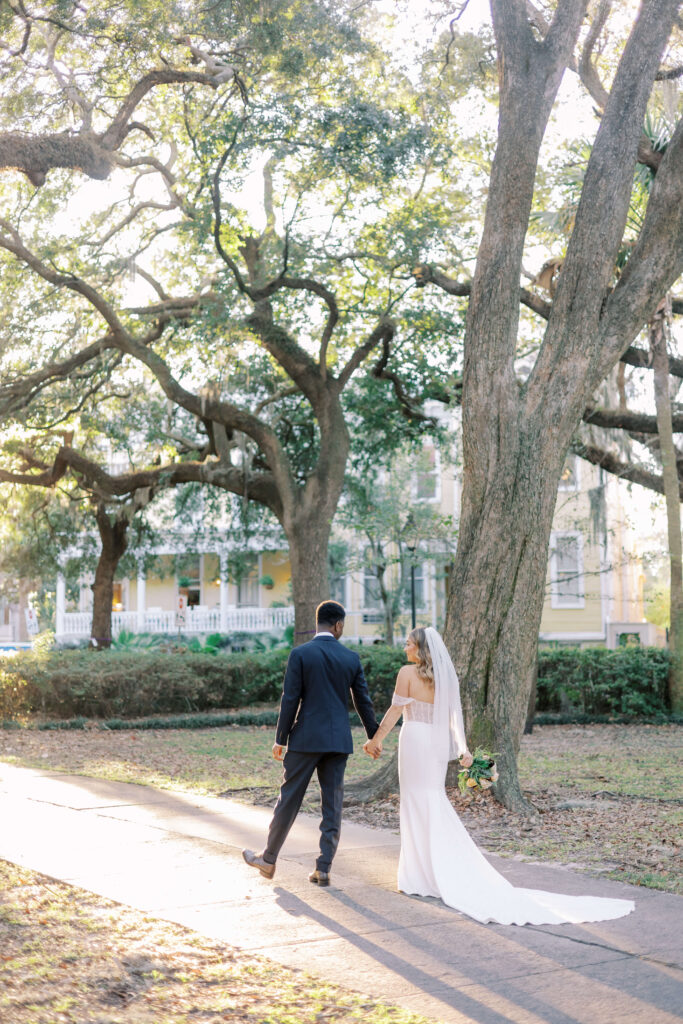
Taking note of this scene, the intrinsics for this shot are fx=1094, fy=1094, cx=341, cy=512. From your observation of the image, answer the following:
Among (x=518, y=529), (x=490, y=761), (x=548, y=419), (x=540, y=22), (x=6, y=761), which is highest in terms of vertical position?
(x=540, y=22)

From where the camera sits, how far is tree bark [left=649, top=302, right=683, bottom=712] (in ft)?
61.1

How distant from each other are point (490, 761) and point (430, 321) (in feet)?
38.7

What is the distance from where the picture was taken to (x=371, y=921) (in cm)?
632

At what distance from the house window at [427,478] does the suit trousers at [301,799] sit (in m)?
26.0

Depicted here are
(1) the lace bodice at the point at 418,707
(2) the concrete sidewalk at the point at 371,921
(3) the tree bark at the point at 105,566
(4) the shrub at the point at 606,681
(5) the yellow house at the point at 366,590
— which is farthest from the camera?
(5) the yellow house at the point at 366,590

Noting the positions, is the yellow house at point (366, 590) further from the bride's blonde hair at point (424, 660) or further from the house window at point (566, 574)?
the bride's blonde hair at point (424, 660)

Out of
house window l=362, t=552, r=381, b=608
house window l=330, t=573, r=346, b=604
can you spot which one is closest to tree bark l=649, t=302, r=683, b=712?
house window l=362, t=552, r=381, b=608

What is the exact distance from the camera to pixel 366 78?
1758 centimetres

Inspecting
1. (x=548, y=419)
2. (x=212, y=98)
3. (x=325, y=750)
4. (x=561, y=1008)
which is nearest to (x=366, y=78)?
(x=212, y=98)

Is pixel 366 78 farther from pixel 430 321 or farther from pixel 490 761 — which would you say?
pixel 490 761

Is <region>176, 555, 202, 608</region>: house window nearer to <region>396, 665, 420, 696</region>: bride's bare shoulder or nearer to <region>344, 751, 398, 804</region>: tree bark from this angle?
<region>344, 751, 398, 804</region>: tree bark

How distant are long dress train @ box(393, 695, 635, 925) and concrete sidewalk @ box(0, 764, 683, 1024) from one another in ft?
0.42

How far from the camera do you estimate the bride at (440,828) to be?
21.6ft

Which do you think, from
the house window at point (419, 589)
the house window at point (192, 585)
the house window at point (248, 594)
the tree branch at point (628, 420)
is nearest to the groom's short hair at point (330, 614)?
the tree branch at point (628, 420)
